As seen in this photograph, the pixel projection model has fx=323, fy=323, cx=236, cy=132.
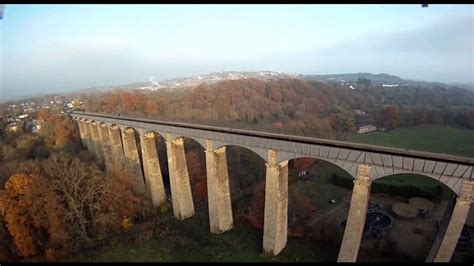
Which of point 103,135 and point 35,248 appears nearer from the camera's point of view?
point 35,248

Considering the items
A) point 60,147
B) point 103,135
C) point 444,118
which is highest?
point 103,135

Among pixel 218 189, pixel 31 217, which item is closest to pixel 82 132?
pixel 31 217

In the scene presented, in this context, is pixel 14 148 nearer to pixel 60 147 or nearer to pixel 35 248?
pixel 60 147

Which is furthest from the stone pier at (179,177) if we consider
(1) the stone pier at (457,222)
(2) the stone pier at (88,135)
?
(2) the stone pier at (88,135)

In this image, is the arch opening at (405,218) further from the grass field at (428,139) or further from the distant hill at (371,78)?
the distant hill at (371,78)

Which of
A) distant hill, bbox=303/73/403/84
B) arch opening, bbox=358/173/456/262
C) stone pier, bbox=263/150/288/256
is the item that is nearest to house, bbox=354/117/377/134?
arch opening, bbox=358/173/456/262

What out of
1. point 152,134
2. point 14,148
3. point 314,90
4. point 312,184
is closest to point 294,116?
point 314,90

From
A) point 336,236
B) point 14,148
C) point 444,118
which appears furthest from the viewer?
point 444,118
